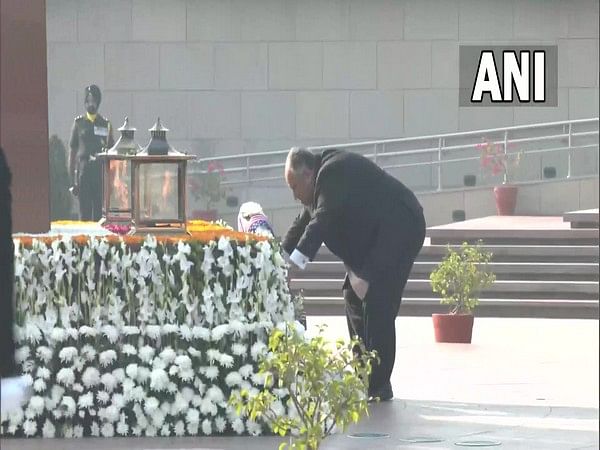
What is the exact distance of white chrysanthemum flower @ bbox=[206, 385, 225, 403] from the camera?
8.76 meters

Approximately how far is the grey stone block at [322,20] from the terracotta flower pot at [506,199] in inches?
160

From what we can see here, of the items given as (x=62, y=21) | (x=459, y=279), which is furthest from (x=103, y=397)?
(x=62, y=21)

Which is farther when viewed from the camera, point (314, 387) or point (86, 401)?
point (86, 401)

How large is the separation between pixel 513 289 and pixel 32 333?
10.6 metres

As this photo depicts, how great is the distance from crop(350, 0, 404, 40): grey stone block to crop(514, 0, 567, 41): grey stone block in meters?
1.87

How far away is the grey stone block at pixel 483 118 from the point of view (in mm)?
27781

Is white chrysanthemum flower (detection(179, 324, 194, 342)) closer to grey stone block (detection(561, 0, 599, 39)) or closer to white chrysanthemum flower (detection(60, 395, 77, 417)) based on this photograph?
white chrysanthemum flower (detection(60, 395, 77, 417))

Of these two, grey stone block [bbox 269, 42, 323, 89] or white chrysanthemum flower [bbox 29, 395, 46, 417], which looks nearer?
white chrysanthemum flower [bbox 29, 395, 46, 417]

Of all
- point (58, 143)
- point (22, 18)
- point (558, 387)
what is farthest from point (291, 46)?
point (22, 18)

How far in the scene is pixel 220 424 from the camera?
8773 millimetres

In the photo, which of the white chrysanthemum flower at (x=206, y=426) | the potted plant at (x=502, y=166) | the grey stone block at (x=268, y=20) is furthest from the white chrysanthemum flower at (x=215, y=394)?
the grey stone block at (x=268, y=20)

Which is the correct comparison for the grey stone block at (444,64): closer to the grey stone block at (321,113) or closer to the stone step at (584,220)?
the grey stone block at (321,113)

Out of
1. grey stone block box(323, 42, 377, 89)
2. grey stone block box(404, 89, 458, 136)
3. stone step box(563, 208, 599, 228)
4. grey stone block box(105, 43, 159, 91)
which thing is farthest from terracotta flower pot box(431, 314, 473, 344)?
grey stone block box(105, 43, 159, 91)

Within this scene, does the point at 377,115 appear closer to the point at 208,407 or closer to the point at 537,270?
the point at 537,270
